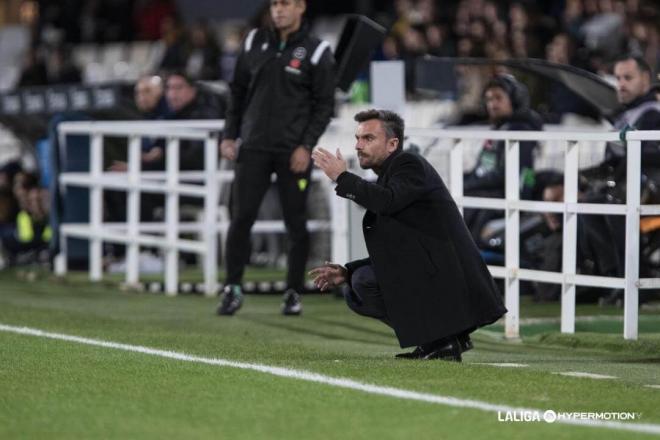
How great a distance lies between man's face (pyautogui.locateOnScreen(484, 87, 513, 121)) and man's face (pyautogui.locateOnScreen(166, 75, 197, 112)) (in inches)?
155

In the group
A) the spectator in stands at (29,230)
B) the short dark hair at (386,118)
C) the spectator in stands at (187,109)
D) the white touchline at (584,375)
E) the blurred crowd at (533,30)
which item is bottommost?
the spectator in stands at (29,230)

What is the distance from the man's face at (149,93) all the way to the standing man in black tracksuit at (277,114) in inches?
189

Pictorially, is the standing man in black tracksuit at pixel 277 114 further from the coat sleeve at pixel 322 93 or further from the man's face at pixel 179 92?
the man's face at pixel 179 92

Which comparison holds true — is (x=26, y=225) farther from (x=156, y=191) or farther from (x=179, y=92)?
(x=156, y=191)

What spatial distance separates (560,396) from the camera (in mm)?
7316

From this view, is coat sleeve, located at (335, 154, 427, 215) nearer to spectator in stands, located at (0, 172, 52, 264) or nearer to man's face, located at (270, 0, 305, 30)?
man's face, located at (270, 0, 305, 30)

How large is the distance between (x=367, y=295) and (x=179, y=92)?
749 centimetres

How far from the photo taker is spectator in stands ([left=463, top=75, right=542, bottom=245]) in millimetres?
12539

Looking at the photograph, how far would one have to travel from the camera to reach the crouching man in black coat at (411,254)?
8.45 meters

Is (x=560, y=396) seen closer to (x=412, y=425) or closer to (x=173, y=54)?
(x=412, y=425)

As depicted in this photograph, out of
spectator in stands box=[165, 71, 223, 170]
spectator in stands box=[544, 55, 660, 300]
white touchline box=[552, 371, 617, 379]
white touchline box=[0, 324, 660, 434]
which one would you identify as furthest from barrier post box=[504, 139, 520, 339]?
spectator in stands box=[165, 71, 223, 170]

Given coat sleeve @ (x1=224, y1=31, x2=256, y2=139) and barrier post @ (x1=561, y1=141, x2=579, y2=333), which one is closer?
barrier post @ (x1=561, y1=141, x2=579, y2=333)

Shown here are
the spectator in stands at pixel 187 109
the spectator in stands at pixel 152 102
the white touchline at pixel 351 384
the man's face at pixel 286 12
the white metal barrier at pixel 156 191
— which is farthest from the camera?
the spectator in stands at pixel 152 102

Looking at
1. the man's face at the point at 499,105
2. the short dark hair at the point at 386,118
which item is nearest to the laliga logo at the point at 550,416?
the short dark hair at the point at 386,118
